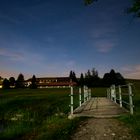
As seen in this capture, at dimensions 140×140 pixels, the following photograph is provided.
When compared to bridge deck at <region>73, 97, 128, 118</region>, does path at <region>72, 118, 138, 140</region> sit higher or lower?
lower

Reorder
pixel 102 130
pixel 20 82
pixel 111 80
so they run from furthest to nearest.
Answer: pixel 20 82
pixel 111 80
pixel 102 130

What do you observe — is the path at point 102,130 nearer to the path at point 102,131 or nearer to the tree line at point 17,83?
the path at point 102,131

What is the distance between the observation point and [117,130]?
28.9ft

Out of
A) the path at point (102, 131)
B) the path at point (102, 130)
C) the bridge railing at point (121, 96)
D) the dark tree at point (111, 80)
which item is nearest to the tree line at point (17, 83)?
the dark tree at point (111, 80)

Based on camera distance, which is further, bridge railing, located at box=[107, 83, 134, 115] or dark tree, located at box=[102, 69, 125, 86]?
dark tree, located at box=[102, 69, 125, 86]

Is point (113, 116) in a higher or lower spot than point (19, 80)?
lower

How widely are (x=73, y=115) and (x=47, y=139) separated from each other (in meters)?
3.98

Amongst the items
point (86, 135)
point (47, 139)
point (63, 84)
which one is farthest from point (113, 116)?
point (63, 84)

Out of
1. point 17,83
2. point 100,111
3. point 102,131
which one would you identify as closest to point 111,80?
point 17,83

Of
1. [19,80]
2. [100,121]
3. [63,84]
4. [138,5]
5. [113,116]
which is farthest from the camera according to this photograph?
[63,84]

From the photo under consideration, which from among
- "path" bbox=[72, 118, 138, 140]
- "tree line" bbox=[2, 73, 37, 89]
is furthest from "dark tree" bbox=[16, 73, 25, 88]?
"path" bbox=[72, 118, 138, 140]

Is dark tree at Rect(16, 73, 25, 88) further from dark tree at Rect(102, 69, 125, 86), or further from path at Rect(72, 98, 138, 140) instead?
path at Rect(72, 98, 138, 140)

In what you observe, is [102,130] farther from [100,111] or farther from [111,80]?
[111,80]

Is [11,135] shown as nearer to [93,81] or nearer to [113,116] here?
[113,116]
